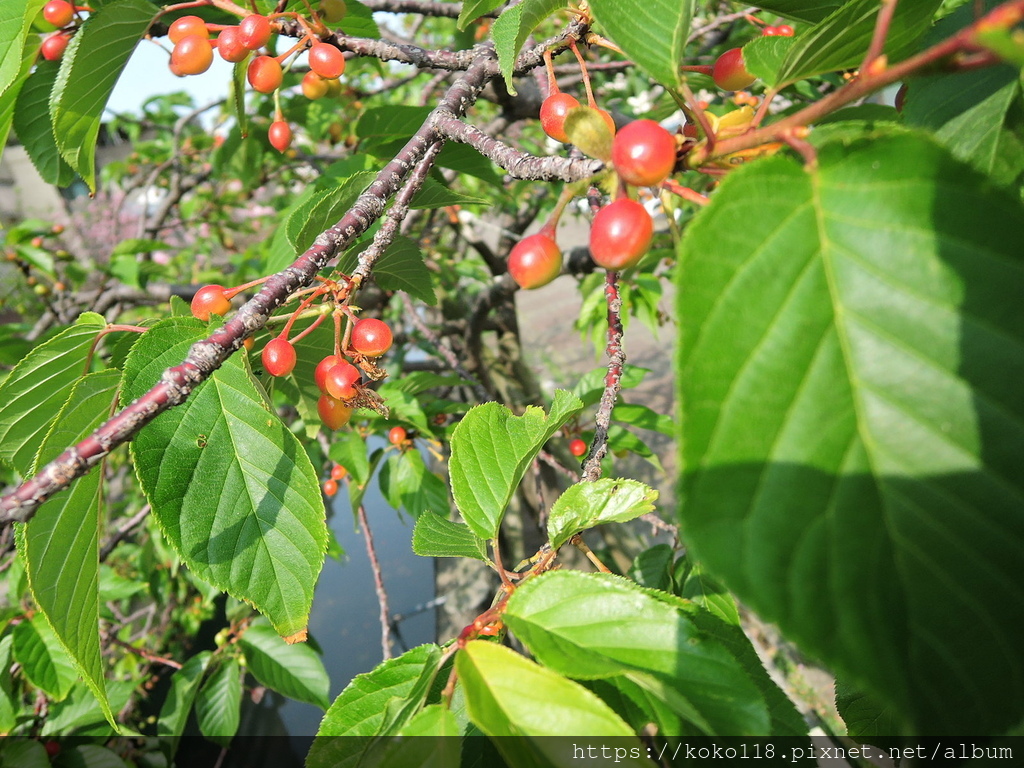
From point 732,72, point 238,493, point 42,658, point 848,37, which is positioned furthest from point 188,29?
point 42,658

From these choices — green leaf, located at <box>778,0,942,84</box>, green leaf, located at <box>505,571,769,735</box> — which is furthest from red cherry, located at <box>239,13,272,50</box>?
green leaf, located at <box>505,571,769,735</box>

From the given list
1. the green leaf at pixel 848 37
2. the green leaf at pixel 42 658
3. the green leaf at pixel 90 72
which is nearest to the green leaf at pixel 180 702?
the green leaf at pixel 42 658

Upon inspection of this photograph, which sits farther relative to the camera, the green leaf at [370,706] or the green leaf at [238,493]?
the green leaf at [238,493]

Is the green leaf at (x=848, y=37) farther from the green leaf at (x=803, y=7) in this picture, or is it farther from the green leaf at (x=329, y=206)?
the green leaf at (x=329, y=206)

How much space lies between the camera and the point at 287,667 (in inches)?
85.8

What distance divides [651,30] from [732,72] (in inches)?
12.6

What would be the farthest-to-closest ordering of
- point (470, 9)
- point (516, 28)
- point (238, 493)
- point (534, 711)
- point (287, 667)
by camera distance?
point (287, 667), point (470, 9), point (238, 493), point (516, 28), point (534, 711)

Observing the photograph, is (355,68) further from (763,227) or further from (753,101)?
(763,227)

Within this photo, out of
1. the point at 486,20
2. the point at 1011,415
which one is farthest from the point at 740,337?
the point at 486,20

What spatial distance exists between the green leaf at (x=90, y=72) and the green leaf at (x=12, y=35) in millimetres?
69

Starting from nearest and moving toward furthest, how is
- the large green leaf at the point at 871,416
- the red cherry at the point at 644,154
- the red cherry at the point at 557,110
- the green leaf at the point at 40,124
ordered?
1. the large green leaf at the point at 871,416
2. the red cherry at the point at 644,154
3. the red cherry at the point at 557,110
4. the green leaf at the point at 40,124

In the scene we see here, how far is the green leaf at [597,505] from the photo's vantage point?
860mm

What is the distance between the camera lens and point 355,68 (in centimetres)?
324

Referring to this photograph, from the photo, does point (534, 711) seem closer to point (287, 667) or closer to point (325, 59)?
point (325, 59)
